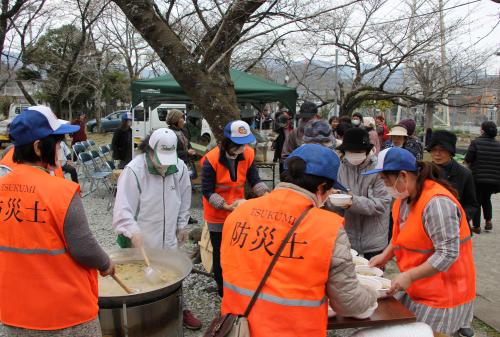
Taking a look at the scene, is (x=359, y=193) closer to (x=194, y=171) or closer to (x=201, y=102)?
(x=201, y=102)

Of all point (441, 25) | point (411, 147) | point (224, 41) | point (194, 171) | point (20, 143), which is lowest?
point (194, 171)

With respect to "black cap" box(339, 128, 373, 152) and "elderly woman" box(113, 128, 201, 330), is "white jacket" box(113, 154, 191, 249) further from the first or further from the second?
"black cap" box(339, 128, 373, 152)

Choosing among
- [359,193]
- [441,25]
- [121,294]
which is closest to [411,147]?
[359,193]

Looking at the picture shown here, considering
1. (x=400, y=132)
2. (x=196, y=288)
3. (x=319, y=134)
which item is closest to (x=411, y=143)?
(x=400, y=132)

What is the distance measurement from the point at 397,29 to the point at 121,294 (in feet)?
36.5

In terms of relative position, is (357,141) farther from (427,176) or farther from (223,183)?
(223,183)

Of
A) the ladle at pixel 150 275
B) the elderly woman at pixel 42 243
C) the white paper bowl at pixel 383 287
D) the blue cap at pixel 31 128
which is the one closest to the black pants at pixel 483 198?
the white paper bowl at pixel 383 287

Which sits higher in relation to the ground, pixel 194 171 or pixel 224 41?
pixel 224 41

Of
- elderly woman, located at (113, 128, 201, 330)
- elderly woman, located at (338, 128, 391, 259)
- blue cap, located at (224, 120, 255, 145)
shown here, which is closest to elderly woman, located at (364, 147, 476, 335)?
elderly woman, located at (338, 128, 391, 259)

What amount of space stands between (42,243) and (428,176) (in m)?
1.95

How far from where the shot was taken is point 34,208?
191cm

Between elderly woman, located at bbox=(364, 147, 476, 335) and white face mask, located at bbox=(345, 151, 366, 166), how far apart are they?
3.15ft

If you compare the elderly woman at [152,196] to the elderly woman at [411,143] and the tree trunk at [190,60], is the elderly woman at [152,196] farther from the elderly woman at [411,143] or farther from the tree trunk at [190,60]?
the elderly woman at [411,143]

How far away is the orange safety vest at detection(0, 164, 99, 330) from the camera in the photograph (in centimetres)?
191
